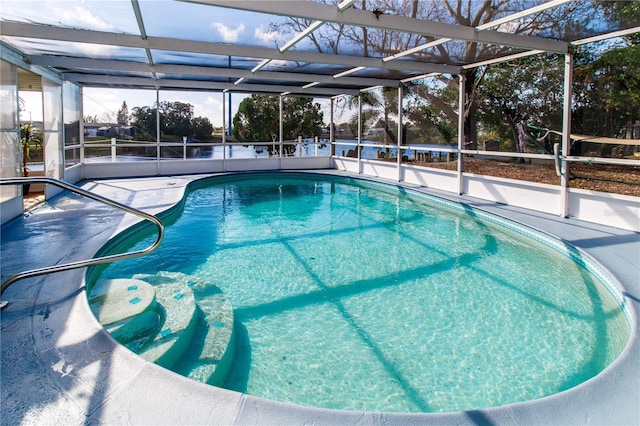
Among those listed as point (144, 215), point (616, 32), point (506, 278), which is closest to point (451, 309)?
point (506, 278)

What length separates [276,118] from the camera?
1766cm

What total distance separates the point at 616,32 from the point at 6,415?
7447 mm

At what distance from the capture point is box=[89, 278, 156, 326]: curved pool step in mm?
3305

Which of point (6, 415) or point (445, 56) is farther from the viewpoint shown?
point (445, 56)

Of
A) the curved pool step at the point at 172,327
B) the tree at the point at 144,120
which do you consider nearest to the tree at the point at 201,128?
the tree at the point at 144,120

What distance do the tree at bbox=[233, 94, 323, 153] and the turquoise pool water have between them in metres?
10.5

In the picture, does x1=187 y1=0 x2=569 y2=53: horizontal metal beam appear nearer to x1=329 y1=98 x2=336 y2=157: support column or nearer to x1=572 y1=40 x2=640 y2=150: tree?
x1=572 y1=40 x2=640 y2=150: tree

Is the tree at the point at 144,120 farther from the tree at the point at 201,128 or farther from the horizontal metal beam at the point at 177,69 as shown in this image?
the horizontal metal beam at the point at 177,69

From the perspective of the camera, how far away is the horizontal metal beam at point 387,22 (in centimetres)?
424

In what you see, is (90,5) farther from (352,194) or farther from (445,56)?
(352,194)

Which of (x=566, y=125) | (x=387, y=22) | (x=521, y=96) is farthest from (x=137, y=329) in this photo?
(x=521, y=96)

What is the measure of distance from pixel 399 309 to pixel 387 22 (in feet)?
10.5

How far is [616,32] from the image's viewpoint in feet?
19.0

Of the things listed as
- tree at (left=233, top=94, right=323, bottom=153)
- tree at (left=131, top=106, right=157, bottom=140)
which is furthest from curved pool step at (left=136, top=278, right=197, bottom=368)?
tree at (left=233, top=94, right=323, bottom=153)
